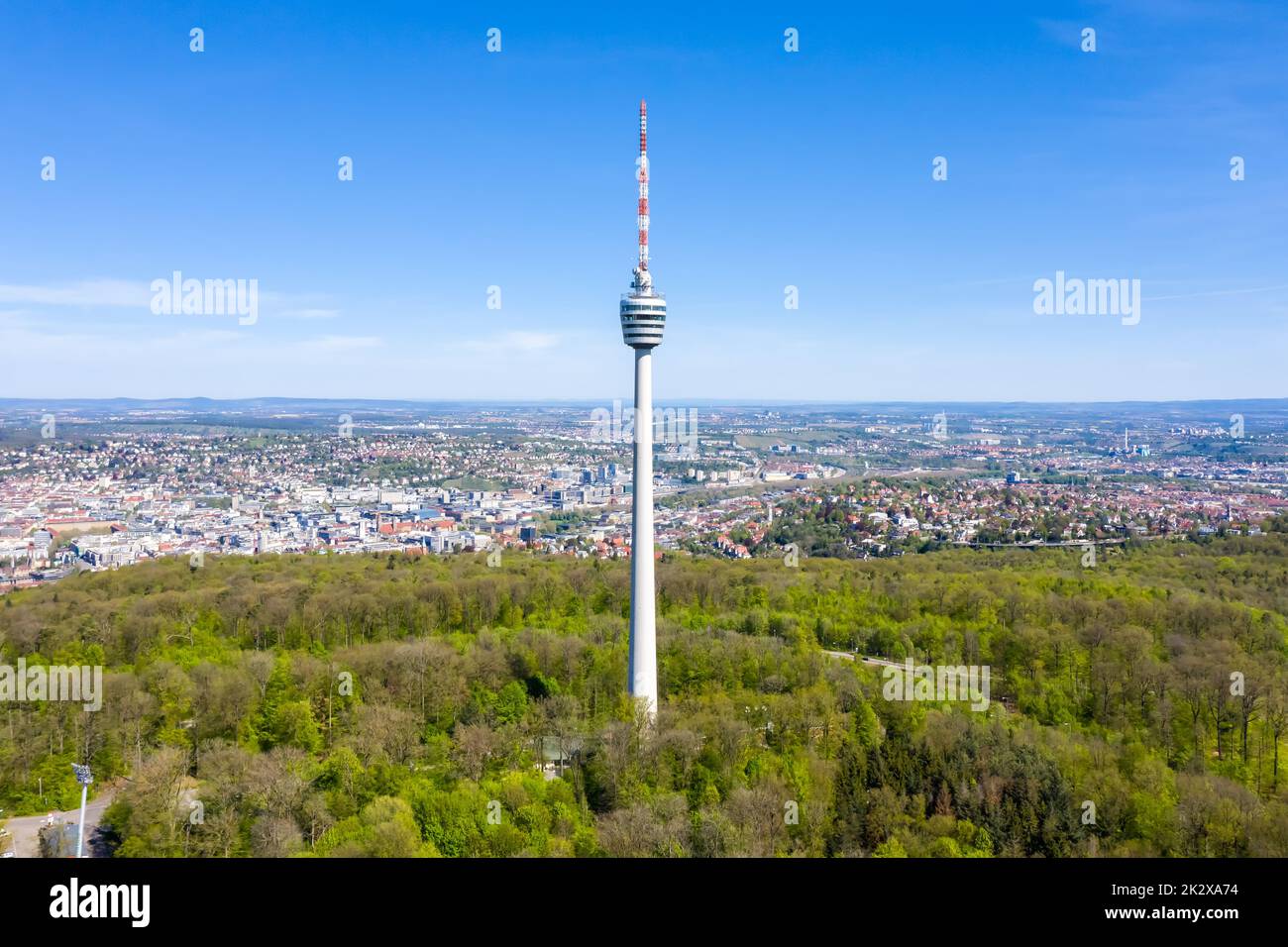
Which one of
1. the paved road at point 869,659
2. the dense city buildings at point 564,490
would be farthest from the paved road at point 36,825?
the dense city buildings at point 564,490

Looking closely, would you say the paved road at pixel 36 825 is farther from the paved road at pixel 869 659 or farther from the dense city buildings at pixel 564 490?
the dense city buildings at pixel 564 490

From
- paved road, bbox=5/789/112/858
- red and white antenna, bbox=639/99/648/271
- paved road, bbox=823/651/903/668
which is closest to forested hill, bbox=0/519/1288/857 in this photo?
paved road, bbox=823/651/903/668

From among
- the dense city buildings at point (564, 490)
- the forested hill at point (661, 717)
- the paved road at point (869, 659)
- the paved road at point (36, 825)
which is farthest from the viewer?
the dense city buildings at point (564, 490)

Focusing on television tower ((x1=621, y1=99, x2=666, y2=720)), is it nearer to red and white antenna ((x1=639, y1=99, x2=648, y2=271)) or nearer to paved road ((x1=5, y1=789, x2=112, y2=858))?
red and white antenna ((x1=639, y1=99, x2=648, y2=271))
